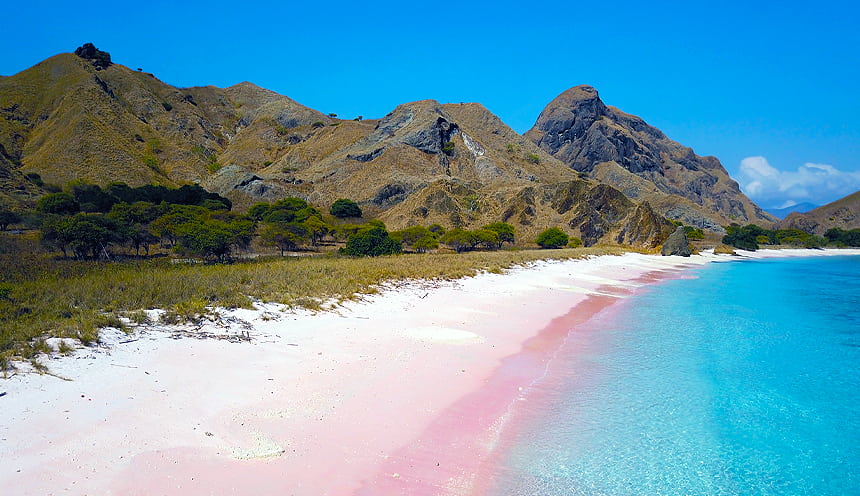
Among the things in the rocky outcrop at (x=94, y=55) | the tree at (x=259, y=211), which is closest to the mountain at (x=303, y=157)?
the rocky outcrop at (x=94, y=55)

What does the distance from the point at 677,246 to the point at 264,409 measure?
194ft

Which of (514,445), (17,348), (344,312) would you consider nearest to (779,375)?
(514,445)

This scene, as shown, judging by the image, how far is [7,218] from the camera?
38438 millimetres

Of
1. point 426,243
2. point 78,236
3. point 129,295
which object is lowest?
point 129,295

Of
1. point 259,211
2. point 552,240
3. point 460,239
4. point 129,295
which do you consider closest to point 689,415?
point 129,295

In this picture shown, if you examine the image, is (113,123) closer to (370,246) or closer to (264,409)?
(370,246)

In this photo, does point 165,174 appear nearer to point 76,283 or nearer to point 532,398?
point 76,283

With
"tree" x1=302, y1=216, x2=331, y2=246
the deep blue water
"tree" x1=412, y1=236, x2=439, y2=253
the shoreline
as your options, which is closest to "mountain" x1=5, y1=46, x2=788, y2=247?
"tree" x1=302, y1=216, x2=331, y2=246

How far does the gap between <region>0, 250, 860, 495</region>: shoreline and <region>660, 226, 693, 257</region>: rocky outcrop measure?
5138cm

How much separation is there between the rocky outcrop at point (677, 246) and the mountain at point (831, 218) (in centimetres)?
9219

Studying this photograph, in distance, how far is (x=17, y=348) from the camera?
6629 millimetres

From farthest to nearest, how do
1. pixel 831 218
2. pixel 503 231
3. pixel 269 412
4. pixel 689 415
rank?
pixel 831 218
pixel 503 231
pixel 689 415
pixel 269 412

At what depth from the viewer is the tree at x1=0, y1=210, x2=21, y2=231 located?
38031 mm

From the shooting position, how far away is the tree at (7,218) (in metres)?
38.0
